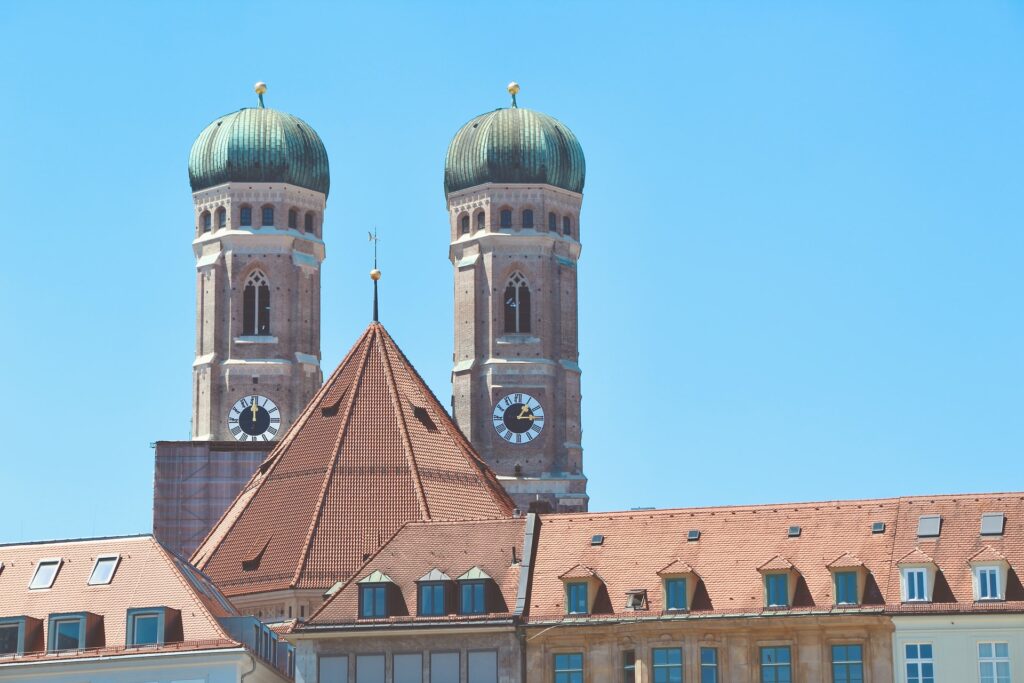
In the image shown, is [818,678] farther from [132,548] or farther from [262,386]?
[262,386]

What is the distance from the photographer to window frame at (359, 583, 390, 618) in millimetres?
59594

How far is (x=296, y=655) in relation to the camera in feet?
195

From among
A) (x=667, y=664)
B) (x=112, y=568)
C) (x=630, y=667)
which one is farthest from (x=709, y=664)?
(x=112, y=568)

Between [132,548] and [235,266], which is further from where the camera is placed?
[235,266]

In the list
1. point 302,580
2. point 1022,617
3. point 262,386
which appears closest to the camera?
point 1022,617

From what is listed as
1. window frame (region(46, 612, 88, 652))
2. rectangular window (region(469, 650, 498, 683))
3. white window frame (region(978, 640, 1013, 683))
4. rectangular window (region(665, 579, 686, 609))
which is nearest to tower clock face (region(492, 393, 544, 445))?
rectangular window (region(469, 650, 498, 683))

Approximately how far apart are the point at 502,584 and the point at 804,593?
6.63 m

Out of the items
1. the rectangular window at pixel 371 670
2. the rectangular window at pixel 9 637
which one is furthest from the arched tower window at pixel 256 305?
the rectangular window at pixel 9 637

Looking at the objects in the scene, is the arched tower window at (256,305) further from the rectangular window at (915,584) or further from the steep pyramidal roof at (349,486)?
the rectangular window at (915,584)

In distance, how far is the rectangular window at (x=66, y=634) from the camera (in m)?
57.8

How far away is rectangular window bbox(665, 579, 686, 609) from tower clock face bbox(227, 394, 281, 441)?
65.2 metres

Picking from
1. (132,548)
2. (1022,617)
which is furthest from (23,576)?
(1022,617)

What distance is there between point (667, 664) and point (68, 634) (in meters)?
12.3

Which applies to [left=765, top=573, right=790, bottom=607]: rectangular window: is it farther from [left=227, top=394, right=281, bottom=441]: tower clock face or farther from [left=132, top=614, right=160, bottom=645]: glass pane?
[left=227, top=394, right=281, bottom=441]: tower clock face
